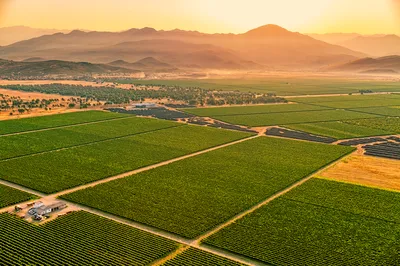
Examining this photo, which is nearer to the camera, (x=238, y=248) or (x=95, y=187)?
(x=238, y=248)

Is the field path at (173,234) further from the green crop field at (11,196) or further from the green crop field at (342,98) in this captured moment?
the green crop field at (342,98)

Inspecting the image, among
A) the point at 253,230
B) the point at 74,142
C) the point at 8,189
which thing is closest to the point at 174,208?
the point at 253,230

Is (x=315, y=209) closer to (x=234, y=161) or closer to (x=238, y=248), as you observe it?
(x=238, y=248)

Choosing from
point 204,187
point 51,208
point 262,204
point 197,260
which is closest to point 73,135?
point 51,208

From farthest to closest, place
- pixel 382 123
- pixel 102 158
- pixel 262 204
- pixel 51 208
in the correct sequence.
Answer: pixel 382 123, pixel 102 158, pixel 262 204, pixel 51 208

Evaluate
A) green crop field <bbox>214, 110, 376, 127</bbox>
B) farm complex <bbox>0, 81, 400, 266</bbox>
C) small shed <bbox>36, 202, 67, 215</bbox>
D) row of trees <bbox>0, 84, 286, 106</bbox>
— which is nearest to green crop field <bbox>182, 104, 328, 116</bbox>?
green crop field <bbox>214, 110, 376, 127</bbox>

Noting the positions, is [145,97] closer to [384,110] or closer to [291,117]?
[291,117]
